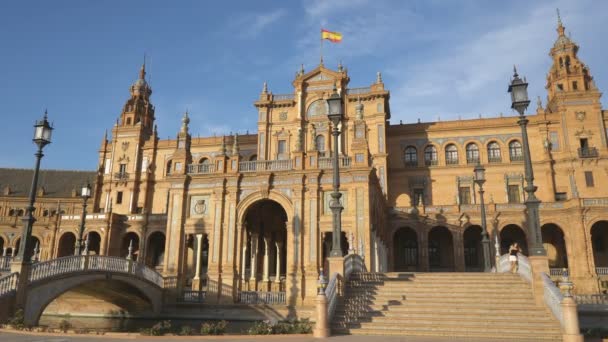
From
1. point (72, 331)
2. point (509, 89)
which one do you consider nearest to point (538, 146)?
point (509, 89)

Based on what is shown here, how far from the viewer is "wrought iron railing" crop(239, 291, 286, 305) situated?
2572cm

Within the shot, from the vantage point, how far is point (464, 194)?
149ft

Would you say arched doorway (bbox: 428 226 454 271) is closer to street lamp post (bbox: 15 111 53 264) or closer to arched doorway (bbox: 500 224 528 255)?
arched doorway (bbox: 500 224 528 255)

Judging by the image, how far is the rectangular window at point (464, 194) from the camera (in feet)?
148

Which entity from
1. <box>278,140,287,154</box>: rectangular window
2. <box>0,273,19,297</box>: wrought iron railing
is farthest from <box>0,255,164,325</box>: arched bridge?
<box>278,140,287,154</box>: rectangular window

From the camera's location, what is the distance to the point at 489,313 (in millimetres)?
15352

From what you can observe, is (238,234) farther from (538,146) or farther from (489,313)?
(538,146)

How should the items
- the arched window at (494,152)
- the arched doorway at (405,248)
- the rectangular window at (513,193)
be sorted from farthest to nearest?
1. the arched window at (494,152)
2. the rectangular window at (513,193)
3. the arched doorway at (405,248)

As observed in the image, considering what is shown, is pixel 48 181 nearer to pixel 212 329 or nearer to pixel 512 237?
pixel 512 237

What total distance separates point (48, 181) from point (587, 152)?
68.8 metres

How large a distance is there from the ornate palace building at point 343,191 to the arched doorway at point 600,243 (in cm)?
9

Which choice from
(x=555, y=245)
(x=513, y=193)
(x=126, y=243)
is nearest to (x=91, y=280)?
(x=126, y=243)

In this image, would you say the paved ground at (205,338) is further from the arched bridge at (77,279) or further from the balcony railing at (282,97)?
the balcony railing at (282,97)

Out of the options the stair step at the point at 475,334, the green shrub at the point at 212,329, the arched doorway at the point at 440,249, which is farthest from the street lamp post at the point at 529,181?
the arched doorway at the point at 440,249
